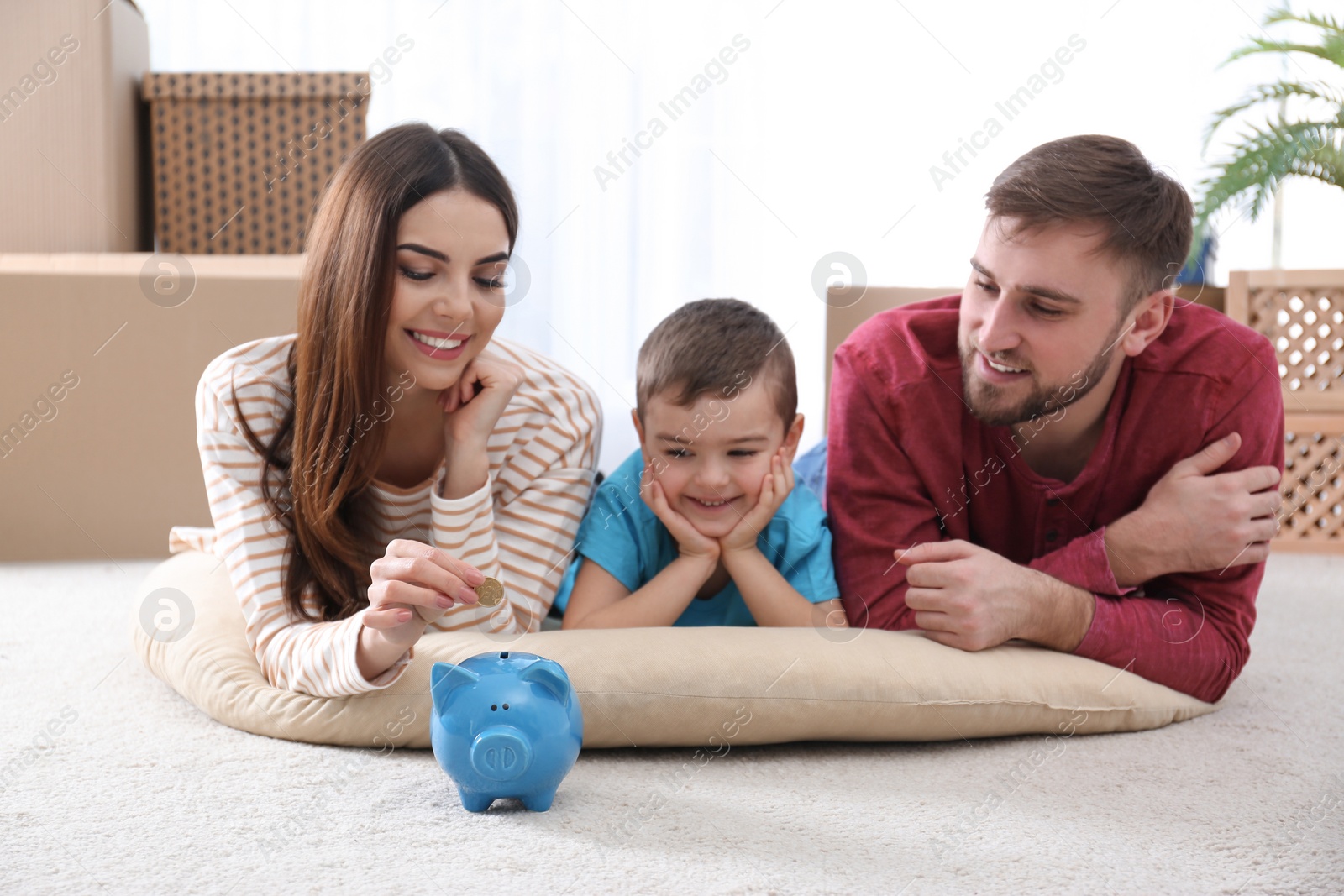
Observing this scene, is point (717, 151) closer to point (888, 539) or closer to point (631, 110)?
point (631, 110)

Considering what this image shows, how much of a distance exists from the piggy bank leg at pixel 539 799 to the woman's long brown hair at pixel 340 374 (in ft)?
1.31

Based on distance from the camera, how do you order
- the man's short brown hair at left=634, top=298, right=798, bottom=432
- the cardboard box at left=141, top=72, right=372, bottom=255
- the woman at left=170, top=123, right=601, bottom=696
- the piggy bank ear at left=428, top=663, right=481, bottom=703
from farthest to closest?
the cardboard box at left=141, top=72, right=372, bottom=255
the man's short brown hair at left=634, top=298, right=798, bottom=432
the woman at left=170, top=123, right=601, bottom=696
the piggy bank ear at left=428, top=663, right=481, bottom=703

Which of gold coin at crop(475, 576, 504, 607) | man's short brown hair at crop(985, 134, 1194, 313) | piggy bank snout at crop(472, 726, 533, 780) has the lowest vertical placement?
piggy bank snout at crop(472, 726, 533, 780)

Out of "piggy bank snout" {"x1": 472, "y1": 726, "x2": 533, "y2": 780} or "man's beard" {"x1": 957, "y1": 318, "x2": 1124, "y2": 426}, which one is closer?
"piggy bank snout" {"x1": 472, "y1": 726, "x2": 533, "y2": 780}

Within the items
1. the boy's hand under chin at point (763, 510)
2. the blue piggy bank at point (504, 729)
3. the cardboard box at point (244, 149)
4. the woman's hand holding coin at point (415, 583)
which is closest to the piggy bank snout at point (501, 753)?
the blue piggy bank at point (504, 729)

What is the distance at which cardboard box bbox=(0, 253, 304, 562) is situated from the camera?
2117 mm

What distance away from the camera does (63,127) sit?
2.49 meters

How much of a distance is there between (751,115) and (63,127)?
1.89 metres

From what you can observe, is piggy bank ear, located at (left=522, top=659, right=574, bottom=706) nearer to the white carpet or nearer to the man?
the white carpet

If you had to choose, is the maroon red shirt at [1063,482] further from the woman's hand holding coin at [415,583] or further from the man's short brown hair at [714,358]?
the woman's hand holding coin at [415,583]

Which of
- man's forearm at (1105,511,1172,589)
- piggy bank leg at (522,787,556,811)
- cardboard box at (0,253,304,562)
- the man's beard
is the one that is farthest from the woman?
cardboard box at (0,253,304,562)

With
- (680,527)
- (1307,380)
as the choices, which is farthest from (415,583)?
(1307,380)

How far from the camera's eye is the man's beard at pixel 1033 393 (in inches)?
48.8

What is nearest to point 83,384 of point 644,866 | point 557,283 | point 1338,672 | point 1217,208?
point 557,283
